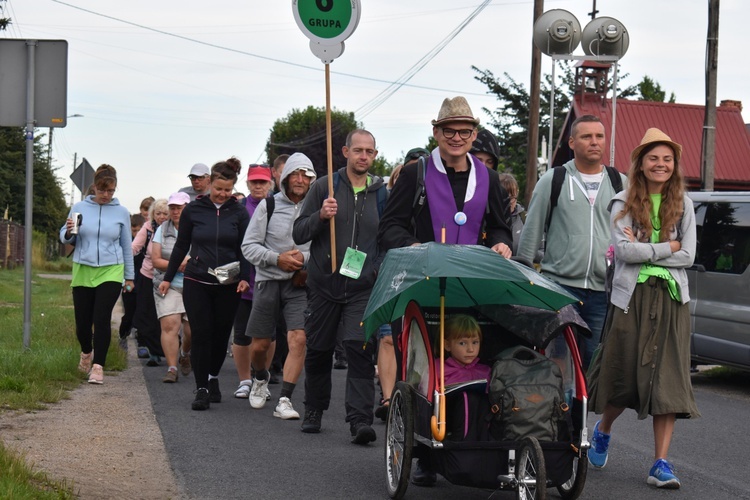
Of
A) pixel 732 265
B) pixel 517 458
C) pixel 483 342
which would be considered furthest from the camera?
pixel 732 265

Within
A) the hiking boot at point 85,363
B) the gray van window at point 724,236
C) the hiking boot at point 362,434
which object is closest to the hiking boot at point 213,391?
the hiking boot at point 85,363

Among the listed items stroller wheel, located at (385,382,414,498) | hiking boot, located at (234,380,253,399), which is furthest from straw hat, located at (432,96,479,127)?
hiking boot, located at (234,380,253,399)

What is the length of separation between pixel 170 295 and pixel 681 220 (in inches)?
239

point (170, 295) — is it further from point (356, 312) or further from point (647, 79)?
point (647, 79)

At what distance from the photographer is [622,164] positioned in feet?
133

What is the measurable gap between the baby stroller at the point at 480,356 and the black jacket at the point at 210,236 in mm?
3557

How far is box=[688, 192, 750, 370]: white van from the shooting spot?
11930mm

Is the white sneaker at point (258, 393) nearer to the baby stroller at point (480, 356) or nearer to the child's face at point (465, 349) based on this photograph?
the baby stroller at point (480, 356)

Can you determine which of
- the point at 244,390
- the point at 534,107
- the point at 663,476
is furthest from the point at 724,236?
the point at 534,107

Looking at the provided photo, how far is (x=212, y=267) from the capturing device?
32.7ft

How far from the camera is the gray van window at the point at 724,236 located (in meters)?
11.9

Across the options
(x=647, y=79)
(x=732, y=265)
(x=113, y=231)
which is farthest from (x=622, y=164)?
(x=113, y=231)

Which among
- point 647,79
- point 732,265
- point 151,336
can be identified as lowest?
point 151,336

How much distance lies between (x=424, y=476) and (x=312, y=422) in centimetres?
210
